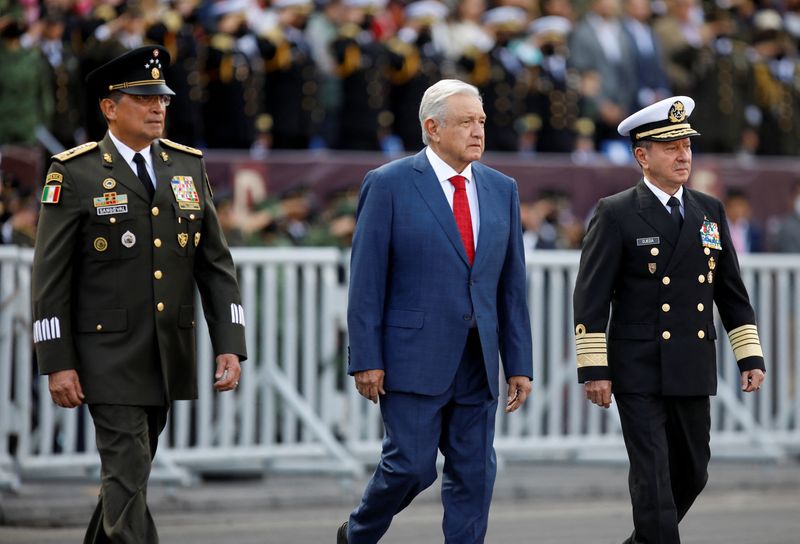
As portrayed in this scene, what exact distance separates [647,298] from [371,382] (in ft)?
4.19

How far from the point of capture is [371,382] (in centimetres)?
633

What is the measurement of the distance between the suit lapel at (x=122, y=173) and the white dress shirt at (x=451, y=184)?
1.17 metres

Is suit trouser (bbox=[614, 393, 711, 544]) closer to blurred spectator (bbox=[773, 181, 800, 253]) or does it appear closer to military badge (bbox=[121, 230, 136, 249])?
military badge (bbox=[121, 230, 136, 249])

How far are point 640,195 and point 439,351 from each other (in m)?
1.20

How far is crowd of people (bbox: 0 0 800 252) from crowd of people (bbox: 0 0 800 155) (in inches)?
0.7

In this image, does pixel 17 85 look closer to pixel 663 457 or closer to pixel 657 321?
pixel 657 321

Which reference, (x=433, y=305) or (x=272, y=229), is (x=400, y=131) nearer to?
(x=272, y=229)

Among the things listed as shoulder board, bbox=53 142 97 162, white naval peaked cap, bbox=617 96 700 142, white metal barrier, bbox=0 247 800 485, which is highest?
white naval peaked cap, bbox=617 96 700 142

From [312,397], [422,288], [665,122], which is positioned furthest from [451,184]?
[312,397]

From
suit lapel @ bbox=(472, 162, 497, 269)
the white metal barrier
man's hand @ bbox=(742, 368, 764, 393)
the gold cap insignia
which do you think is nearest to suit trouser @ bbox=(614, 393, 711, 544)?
man's hand @ bbox=(742, 368, 764, 393)

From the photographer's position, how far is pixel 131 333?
6367mm

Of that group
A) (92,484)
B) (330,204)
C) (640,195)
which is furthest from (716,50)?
(640,195)

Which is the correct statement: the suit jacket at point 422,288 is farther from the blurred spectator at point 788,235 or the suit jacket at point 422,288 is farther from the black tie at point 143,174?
the blurred spectator at point 788,235

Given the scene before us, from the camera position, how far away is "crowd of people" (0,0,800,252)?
42.6ft
